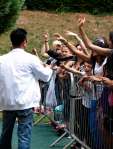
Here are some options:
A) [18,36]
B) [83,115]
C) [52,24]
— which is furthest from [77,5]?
[18,36]

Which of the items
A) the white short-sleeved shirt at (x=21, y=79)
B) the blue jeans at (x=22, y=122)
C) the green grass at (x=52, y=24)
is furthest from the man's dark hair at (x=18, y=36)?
the green grass at (x=52, y=24)

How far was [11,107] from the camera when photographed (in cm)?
841

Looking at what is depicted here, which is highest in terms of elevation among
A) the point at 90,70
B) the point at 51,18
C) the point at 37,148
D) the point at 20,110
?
the point at 51,18

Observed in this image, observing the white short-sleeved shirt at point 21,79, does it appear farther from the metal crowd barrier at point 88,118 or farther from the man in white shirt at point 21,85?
the metal crowd barrier at point 88,118

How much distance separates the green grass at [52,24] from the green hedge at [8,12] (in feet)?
6.57

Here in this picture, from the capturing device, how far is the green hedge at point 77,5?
980 inches

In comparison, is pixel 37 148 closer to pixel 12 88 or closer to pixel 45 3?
pixel 12 88

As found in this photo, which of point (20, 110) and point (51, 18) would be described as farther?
point (51, 18)

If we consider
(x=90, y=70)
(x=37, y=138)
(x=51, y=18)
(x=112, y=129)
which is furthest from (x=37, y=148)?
(x=51, y=18)

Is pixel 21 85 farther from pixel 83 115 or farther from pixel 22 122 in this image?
pixel 83 115

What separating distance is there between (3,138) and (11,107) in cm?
57

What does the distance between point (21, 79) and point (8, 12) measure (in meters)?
10.7

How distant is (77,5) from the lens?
25188mm

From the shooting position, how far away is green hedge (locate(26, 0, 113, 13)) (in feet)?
81.7
